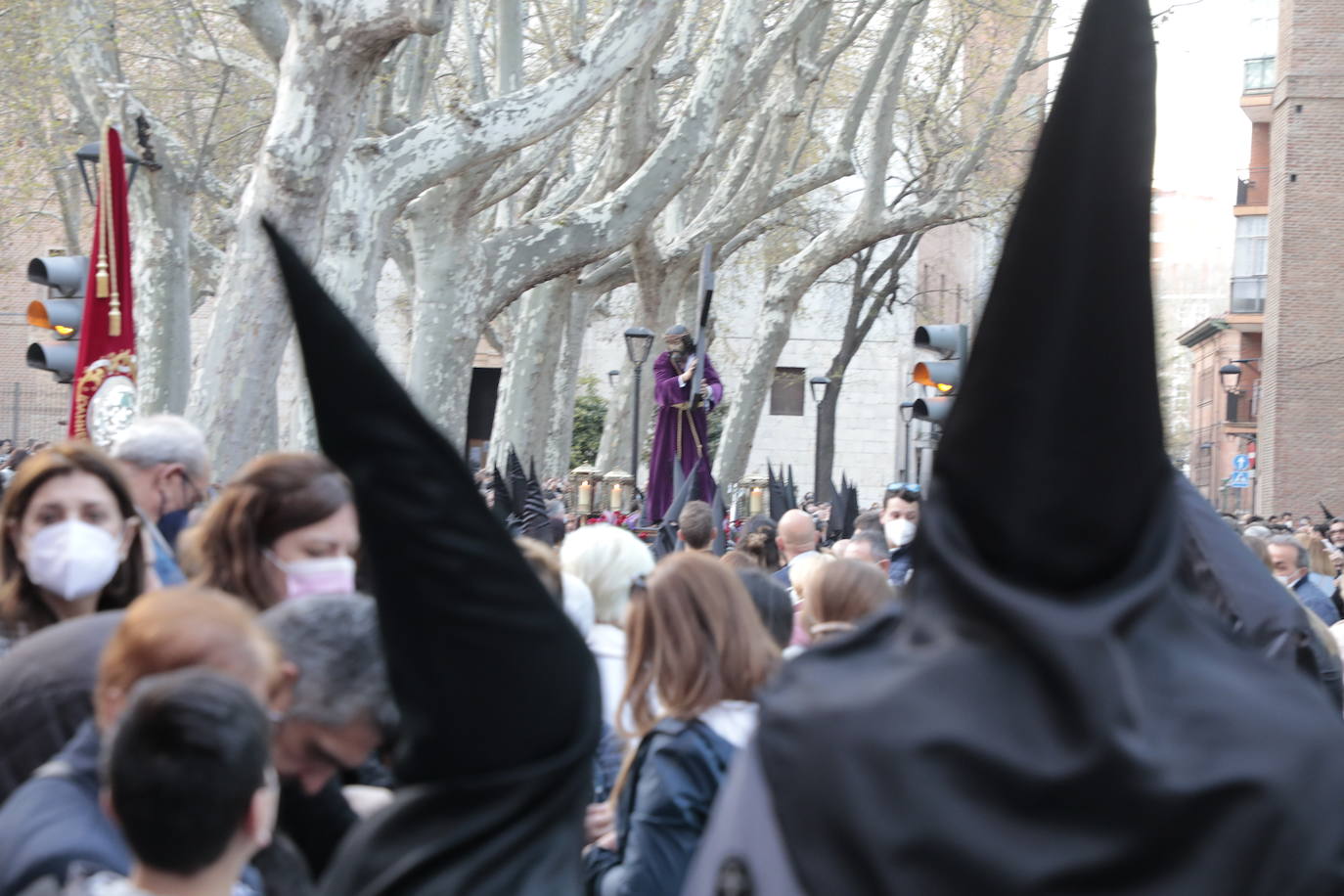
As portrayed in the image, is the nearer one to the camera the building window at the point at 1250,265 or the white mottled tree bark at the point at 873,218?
the white mottled tree bark at the point at 873,218

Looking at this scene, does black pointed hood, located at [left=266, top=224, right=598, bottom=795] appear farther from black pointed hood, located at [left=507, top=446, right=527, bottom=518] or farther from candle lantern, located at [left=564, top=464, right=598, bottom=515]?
candle lantern, located at [left=564, top=464, right=598, bottom=515]

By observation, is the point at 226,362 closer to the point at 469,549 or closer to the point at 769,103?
the point at 469,549

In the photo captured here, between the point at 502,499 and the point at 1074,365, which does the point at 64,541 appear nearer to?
the point at 1074,365

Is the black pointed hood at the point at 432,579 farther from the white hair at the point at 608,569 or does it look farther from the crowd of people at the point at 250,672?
the white hair at the point at 608,569

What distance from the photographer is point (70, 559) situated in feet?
13.0

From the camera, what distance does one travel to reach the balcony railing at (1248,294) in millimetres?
54625

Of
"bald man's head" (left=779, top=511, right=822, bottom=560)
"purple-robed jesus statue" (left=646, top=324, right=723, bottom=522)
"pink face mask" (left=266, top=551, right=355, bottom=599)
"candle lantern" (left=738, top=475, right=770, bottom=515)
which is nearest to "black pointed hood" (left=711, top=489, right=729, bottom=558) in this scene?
"bald man's head" (left=779, top=511, right=822, bottom=560)

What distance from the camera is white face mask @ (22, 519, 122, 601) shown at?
13.0ft

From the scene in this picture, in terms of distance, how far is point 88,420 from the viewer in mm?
7207

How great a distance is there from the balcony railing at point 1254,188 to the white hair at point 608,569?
52107 mm

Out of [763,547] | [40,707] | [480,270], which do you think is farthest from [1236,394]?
[40,707]

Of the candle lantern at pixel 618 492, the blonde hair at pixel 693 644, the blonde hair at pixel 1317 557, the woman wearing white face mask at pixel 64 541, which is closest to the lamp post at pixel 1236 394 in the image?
the candle lantern at pixel 618 492

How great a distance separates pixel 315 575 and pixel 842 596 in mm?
1609

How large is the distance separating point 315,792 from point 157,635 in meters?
0.42
